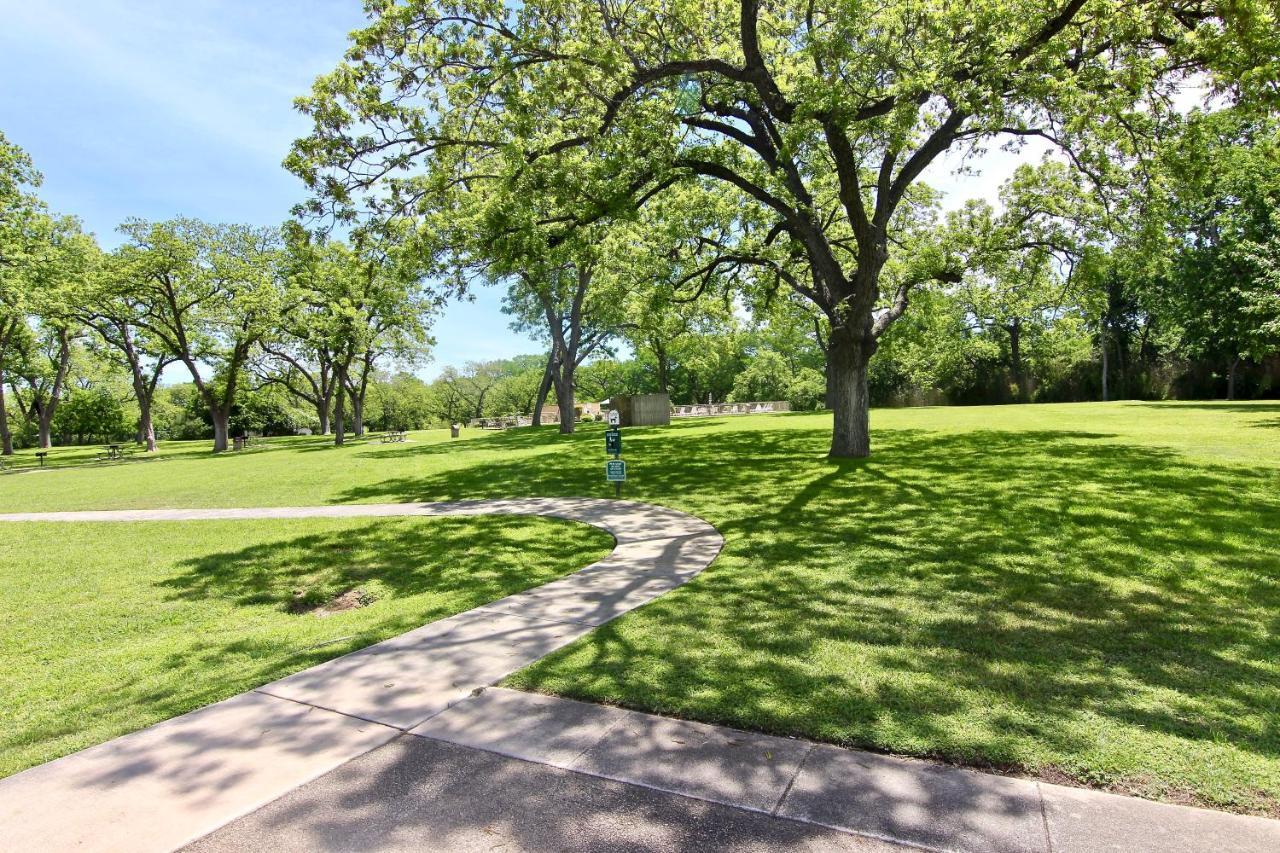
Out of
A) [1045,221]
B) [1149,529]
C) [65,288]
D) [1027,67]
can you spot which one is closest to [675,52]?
[1027,67]

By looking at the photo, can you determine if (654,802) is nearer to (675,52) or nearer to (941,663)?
(941,663)

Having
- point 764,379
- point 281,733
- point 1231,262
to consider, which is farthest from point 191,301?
point 1231,262

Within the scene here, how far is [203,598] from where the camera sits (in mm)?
6453

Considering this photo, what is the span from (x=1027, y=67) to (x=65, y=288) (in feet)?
119

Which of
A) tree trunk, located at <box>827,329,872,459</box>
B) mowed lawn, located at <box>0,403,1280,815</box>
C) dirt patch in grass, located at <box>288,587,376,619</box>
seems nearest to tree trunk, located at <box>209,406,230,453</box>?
mowed lawn, located at <box>0,403,1280,815</box>

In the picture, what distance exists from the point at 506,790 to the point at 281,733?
1.48 metres

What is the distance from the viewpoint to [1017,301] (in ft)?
65.8

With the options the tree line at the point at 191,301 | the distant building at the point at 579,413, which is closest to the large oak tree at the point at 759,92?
the tree line at the point at 191,301

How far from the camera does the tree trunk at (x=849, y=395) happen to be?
13297mm

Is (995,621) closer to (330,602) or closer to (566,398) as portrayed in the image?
(330,602)

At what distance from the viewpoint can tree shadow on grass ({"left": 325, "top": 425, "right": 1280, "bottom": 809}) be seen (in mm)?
3178

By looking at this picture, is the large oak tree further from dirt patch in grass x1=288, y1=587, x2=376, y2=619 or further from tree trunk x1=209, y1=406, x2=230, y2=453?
tree trunk x1=209, y1=406, x2=230, y2=453

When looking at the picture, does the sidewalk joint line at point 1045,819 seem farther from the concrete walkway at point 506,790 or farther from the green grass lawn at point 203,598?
the green grass lawn at point 203,598

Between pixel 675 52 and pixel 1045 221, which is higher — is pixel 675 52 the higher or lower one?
the higher one
